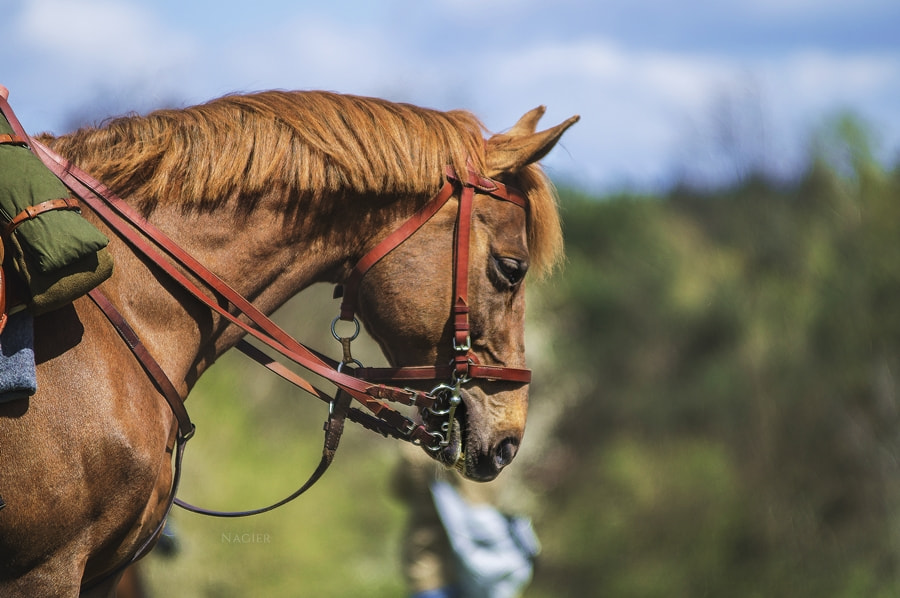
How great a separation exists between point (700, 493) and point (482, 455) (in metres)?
9.79

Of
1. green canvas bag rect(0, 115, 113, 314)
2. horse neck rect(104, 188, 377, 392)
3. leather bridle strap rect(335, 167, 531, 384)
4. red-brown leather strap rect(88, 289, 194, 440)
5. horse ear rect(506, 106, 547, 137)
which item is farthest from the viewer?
horse ear rect(506, 106, 547, 137)

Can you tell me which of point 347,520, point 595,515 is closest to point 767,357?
point 595,515

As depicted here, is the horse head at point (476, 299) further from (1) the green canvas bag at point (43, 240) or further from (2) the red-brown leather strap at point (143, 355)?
(1) the green canvas bag at point (43, 240)

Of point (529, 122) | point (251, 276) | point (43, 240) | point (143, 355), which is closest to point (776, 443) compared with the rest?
point (529, 122)

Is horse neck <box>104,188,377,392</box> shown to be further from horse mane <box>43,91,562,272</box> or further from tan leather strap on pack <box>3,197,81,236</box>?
tan leather strap on pack <box>3,197,81,236</box>

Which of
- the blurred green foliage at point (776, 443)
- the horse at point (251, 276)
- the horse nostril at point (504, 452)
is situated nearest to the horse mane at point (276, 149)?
the horse at point (251, 276)

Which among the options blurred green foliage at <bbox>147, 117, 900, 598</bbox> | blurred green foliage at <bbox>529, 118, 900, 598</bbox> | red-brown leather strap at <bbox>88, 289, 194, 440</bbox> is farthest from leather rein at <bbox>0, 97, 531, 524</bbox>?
blurred green foliage at <bbox>529, 118, 900, 598</bbox>

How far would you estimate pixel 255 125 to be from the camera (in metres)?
2.67

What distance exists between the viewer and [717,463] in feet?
40.8

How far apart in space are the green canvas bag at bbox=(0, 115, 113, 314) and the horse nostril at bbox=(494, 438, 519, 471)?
1379 mm

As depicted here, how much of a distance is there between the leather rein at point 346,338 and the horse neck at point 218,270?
0.05 m

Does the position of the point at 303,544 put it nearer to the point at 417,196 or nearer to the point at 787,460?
the point at 787,460

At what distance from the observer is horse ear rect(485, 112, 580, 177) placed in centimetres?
281

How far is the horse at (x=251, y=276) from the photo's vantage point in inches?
88.2
